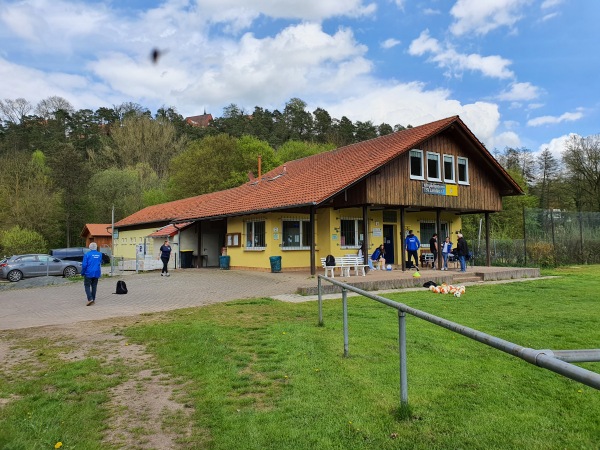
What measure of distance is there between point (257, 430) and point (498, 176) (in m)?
23.3

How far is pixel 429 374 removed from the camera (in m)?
5.13

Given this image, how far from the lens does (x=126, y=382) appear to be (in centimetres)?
543

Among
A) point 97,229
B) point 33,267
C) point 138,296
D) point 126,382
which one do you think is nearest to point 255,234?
point 138,296

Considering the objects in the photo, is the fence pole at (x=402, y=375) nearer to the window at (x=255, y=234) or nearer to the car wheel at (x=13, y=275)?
the window at (x=255, y=234)

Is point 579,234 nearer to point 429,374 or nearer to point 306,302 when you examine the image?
point 306,302

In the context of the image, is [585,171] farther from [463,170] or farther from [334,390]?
[334,390]

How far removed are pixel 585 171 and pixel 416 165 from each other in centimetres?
2856

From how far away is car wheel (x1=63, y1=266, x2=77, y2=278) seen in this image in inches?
1012

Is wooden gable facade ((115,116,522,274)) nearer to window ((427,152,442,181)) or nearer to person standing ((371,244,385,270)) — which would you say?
window ((427,152,442,181))

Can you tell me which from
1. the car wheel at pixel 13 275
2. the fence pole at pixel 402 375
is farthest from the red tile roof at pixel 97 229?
the fence pole at pixel 402 375

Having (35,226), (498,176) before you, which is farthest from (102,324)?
(35,226)

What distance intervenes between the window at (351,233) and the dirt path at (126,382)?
13854 millimetres

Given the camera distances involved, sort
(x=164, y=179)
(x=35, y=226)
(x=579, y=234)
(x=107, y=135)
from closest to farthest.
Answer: (x=579, y=234) < (x=35, y=226) < (x=164, y=179) < (x=107, y=135)

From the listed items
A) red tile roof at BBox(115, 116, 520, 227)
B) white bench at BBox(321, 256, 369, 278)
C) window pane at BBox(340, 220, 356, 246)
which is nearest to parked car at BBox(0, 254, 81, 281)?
red tile roof at BBox(115, 116, 520, 227)
